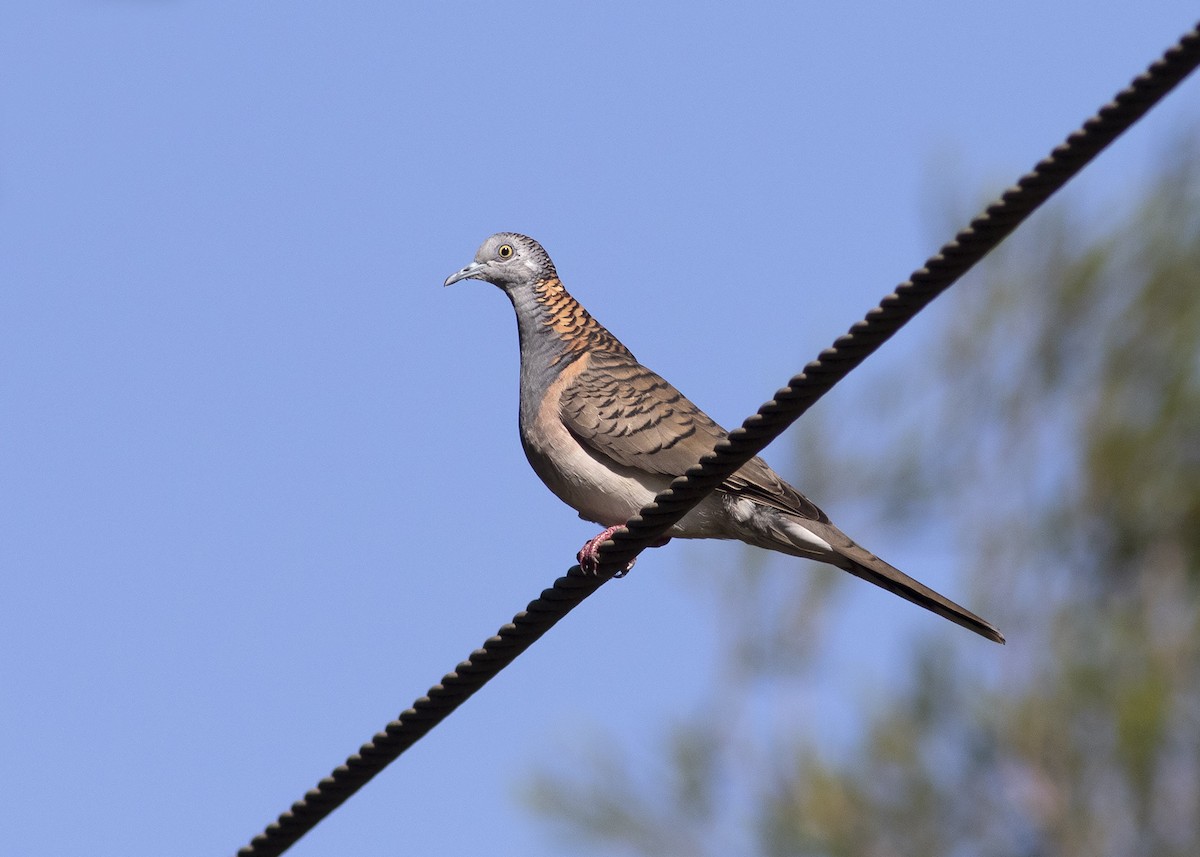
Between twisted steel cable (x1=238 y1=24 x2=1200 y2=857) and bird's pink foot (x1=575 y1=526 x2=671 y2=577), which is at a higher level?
bird's pink foot (x1=575 y1=526 x2=671 y2=577)

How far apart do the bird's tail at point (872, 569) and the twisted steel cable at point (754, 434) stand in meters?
1.00

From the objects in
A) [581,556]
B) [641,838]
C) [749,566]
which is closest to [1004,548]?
[749,566]

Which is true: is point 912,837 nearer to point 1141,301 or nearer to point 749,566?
point 749,566

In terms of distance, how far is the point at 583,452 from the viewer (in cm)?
536

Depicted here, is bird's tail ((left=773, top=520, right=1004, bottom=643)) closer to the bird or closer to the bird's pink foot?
the bird

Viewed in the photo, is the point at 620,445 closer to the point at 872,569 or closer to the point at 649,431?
the point at 649,431

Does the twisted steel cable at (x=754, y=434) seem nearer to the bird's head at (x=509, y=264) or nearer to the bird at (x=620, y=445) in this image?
the bird at (x=620, y=445)

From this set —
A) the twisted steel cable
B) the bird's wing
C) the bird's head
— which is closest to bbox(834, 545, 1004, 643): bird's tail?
the bird's wing

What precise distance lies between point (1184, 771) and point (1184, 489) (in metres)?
1.85

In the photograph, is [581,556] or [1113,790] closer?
[581,556]

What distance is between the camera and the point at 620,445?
528 cm

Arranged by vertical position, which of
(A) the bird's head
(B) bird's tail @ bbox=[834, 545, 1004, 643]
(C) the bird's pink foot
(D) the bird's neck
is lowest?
(C) the bird's pink foot

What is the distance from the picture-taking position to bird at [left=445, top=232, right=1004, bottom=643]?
497 centimetres

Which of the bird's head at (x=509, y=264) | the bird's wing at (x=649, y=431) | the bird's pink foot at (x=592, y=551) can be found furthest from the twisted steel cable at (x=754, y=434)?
the bird's head at (x=509, y=264)
